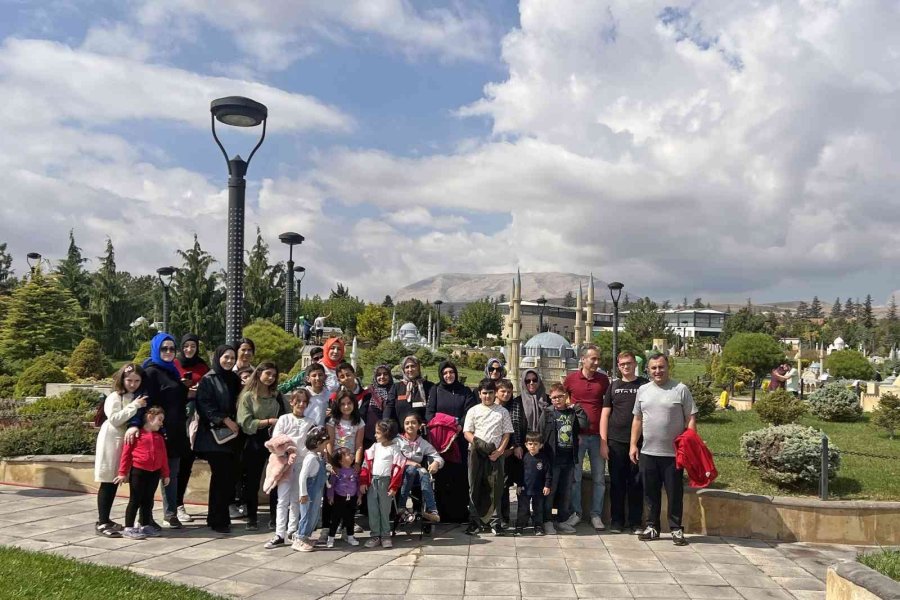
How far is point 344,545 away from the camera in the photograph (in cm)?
603

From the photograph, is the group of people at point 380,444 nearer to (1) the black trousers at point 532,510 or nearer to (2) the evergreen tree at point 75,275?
(1) the black trousers at point 532,510

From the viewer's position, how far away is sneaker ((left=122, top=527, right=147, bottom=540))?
234 inches

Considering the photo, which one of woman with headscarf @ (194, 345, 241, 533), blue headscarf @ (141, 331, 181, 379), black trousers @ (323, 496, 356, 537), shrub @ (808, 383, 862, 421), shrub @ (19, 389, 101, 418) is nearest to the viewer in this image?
black trousers @ (323, 496, 356, 537)

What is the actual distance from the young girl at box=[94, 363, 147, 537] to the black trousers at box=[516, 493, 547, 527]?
11.8 ft

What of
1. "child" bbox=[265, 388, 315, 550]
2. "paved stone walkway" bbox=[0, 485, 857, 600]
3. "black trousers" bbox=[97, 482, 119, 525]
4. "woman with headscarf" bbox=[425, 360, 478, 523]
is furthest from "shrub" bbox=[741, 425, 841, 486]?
"black trousers" bbox=[97, 482, 119, 525]

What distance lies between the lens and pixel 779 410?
13.6 m

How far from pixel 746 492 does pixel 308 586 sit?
15.1ft

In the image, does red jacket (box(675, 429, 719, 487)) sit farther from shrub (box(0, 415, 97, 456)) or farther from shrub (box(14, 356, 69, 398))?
shrub (box(14, 356, 69, 398))

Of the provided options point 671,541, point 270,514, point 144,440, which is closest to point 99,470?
point 144,440

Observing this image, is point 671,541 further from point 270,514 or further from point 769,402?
point 769,402

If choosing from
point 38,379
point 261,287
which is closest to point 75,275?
point 261,287

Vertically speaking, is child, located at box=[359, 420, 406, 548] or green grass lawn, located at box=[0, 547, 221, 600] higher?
child, located at box=[359, 420, 406, 548]

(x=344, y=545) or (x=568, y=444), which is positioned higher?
(x=568, y=444)

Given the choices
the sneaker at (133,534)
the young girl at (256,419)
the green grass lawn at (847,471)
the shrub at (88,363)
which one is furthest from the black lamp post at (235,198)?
the shrub at (88,363)
